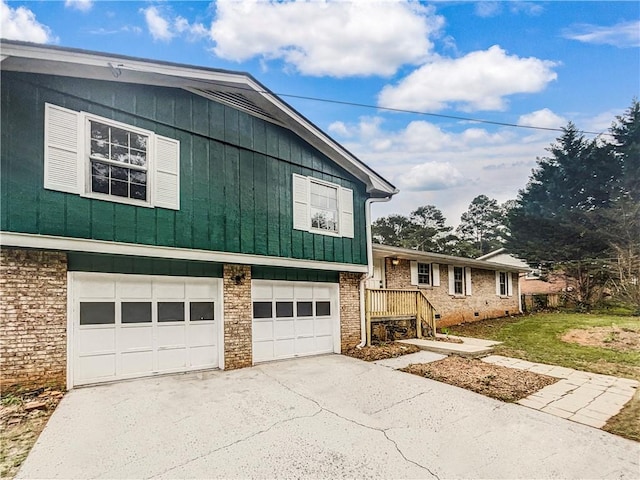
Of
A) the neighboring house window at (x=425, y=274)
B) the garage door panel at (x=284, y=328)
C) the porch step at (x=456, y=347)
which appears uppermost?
the neighboring house window at (x=425, y=274)

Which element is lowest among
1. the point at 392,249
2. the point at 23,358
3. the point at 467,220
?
the point at 23,358

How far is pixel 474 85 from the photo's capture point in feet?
39.9

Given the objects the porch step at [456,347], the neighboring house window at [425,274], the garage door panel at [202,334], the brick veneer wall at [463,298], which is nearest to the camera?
the garage door panel at [202,334]

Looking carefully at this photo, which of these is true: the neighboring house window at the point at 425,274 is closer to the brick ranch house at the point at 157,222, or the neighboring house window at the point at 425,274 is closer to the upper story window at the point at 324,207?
the brick ranch house at the point at 157,222

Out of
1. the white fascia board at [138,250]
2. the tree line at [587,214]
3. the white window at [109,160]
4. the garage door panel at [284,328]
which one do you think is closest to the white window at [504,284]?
the tree line at [587,214]

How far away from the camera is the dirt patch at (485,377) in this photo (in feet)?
20.7

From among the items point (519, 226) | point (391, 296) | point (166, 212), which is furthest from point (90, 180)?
point (519, 226)

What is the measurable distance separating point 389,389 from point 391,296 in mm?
4817

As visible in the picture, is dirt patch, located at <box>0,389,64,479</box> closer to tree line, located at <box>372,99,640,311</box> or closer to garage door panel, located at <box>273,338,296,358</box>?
garage door panel, located at <box>273,338,296,358</box>

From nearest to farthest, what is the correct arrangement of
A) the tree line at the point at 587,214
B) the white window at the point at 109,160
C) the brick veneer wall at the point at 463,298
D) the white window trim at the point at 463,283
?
1. the white window at the point at 109,160
2. the brick veneer wall at the point at 463,298
3. the white window trim at the point at 463,283
4. the tree line at the point at 587,214

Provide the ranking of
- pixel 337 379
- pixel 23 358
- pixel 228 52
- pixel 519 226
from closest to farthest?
pixel 23 358, pixel 337 379, pixel 228 52, pixel 519 226

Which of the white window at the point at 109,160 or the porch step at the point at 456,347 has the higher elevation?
the white window at the point at 109,160

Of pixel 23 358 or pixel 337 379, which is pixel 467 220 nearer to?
pixel 337 379

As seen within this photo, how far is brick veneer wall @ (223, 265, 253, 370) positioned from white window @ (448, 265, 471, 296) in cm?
1106
